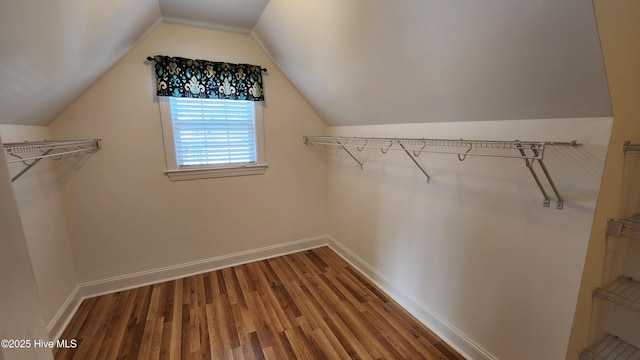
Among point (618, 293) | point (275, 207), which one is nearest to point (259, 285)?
point (275, 207)

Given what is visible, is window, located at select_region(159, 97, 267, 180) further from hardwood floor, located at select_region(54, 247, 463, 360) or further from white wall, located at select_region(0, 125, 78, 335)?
hardwood floor, located at select_region(54, 247, 463, 360)

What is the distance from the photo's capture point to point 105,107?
2158 millimetres

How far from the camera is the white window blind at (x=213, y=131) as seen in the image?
96.1 inches

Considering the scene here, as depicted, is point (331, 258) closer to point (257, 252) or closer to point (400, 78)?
point (257, 252)

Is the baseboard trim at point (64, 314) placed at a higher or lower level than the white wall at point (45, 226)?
lower

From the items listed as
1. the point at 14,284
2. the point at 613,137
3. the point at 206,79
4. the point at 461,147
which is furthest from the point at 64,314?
the point at 613,137

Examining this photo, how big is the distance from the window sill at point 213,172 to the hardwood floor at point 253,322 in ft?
Result: 3.28

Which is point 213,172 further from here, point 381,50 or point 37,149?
point 381,50

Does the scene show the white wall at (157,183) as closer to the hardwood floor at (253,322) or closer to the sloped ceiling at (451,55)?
the hardwood floor at (253,322)

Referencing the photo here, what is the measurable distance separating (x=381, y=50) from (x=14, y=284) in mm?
1748

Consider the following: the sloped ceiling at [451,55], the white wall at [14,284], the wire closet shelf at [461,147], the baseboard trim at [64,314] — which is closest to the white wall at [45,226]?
Result: the baseboard trim at [64,314]

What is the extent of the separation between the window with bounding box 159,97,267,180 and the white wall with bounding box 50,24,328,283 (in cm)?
8

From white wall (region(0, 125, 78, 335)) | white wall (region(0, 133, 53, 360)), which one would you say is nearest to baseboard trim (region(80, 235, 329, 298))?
white wall (region(0, 125, 78, 335))

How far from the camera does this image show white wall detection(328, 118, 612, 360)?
1163mm
